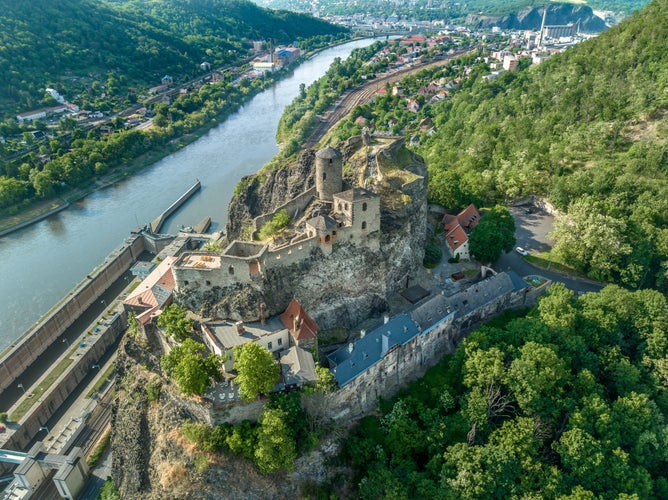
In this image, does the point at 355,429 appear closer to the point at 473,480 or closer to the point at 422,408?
the point at 422,408

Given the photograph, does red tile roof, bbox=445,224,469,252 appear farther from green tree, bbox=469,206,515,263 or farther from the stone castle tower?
the stone castle tower

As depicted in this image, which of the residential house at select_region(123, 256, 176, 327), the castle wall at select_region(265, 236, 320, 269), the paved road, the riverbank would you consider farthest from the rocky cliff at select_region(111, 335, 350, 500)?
the riverbank

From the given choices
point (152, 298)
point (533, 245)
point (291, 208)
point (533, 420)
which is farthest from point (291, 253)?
point (533, 245)

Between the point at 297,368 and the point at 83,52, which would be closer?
the point at 297,368

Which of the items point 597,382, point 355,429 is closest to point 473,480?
point 355,429

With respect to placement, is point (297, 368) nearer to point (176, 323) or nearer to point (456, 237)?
point (176, 323)

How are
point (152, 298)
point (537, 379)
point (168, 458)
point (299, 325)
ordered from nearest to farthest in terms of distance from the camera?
1. point (168, 458)
2. point (299, 325)
3. point (537, 379)
4. point (152, 298)
